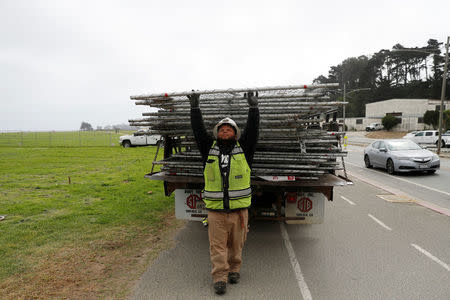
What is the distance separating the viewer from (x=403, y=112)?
2562 inches

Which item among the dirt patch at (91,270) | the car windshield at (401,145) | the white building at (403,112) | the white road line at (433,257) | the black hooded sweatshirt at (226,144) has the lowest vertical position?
the white road line at (433,257)

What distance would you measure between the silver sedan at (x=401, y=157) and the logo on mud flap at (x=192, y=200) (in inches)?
395

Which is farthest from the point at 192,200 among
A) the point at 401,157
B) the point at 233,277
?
the point at 401,157

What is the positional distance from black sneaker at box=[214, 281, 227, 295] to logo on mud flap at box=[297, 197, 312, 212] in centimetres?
172

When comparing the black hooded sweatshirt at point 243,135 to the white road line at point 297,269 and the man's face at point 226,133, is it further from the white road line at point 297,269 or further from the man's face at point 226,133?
the white road line at point 297,269

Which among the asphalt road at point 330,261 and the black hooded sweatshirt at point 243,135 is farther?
the black hooded sweatshirt at point 243,135

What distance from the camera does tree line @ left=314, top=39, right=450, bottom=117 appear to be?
7644cm

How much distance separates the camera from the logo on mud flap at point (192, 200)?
471 centimetres

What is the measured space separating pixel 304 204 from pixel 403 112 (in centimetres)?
7000

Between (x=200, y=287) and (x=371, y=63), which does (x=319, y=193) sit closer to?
(x=200, y=287)

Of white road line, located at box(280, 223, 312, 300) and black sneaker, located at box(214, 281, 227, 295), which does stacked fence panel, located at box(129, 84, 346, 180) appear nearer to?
white road line, located at box(280, 223, 312, 300)

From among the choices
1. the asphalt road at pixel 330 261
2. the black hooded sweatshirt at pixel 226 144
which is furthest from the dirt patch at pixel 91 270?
the black hooded sweatshirt at pixel 226 144

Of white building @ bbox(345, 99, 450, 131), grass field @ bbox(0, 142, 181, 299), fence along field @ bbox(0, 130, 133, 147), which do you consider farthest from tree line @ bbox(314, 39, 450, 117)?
grass field @ bbox(0, 142, 181, 299)

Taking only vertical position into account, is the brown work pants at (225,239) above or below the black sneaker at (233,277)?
above
